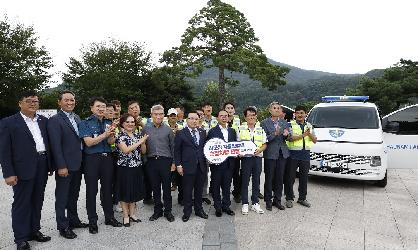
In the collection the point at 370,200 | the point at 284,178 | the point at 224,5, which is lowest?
the point at 370,200

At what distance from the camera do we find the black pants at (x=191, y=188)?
534 cm

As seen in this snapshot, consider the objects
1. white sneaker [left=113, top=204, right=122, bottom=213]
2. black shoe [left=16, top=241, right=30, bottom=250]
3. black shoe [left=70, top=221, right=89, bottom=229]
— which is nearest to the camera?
black shoe [left=16, top=241, right=30, bottom=250]

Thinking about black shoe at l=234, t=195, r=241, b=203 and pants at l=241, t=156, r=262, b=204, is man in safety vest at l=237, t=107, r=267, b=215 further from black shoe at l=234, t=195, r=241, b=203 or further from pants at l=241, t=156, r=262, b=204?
black shoe at l=234, t=195, r=241, b=203

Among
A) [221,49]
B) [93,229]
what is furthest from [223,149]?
[221,49]

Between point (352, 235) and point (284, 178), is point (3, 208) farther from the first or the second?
point (352, 235)

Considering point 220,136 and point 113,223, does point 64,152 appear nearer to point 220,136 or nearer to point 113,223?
point 113,223

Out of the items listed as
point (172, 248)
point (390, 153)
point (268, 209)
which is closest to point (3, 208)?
point (172, 248)

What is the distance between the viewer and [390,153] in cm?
855

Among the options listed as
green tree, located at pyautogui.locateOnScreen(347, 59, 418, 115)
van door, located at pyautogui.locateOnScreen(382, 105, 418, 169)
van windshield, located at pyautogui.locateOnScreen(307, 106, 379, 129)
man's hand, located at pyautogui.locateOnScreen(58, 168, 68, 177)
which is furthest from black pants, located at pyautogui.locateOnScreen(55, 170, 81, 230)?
green tree, located at pyautogui.locateOnScreen(347, 59, 418, 115)

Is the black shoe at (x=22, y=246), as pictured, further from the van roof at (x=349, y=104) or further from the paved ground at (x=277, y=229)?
the van roof at (x=349, y=104)

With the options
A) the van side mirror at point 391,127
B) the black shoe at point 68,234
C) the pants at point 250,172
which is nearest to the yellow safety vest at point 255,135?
the pants at point 250,172

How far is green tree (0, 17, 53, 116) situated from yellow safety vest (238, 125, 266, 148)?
2516 cm

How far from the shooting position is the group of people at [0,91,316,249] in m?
4.25

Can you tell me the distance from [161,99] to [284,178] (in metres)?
28.9
